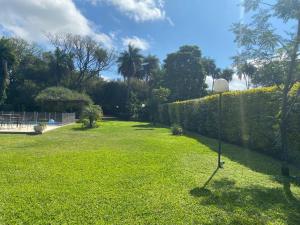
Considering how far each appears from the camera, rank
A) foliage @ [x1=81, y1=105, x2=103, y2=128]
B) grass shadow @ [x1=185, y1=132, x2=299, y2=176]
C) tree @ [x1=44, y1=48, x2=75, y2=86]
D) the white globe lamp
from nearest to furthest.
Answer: grass shadow @ [x1=185, y1=132, x2=299, y2=176] → the white globe lamp → foliage @ [x1=81, y1=105, x2=103, y2=128] → tree @ [x1=44, y1=48, x2=75, y2=86]

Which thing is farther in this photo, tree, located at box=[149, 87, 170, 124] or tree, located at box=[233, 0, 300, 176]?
tree, located at box=[149, 87, 170, 124]

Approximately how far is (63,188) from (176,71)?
39.1 meters

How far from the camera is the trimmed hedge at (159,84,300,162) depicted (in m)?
7.71

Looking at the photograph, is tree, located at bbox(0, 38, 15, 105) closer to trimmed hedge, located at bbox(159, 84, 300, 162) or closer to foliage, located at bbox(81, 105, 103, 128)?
foliage, located at bbox(81, 105, 103, 128)

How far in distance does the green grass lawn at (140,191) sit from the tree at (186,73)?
35.3 m

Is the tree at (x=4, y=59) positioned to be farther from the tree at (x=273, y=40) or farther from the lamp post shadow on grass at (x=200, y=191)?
the lamp post shadow on grass at (x=200, y=191)

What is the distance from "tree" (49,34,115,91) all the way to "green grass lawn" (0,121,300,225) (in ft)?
125

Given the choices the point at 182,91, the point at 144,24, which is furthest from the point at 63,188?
the point at 182,91

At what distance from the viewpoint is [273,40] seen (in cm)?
636

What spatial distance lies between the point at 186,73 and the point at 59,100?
806 inches

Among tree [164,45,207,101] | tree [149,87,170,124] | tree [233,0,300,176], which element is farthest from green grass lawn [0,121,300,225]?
tree [164,45,207,101]

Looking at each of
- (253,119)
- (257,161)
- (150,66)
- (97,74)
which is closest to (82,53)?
(97,74)

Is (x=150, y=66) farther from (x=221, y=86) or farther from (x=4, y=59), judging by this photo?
(x=221, y=86)

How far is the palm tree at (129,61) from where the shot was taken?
44.7 meters
